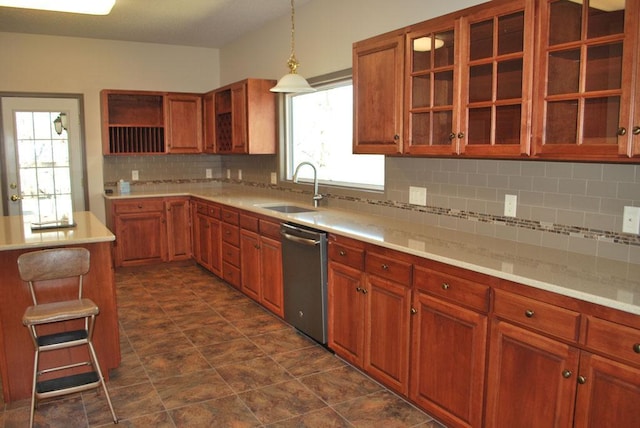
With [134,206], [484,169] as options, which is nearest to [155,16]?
[134,206]

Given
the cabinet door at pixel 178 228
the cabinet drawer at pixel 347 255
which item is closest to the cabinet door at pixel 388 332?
the cabinet drawer at pixel 347 255

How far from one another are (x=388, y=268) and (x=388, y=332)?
0.37 m

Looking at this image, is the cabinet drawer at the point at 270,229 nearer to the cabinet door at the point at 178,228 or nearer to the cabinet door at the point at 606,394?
the cabinet door at the point at 178,228

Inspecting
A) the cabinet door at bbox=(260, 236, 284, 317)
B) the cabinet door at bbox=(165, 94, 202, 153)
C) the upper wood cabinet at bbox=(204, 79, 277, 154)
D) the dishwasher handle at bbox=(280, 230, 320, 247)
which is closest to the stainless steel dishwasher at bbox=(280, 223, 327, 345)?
the dishwasher handle at bbox=(280, 230, 320, 247)

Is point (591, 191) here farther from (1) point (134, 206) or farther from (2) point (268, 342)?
(1) point (134, 206)

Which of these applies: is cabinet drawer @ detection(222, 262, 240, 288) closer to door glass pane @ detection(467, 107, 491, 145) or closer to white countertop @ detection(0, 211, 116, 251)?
white countertop @ detection(0, 211, 116, 251)

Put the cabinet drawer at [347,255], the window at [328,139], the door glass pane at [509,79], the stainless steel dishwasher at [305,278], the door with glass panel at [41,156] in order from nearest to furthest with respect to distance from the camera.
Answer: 1. the door glass pane at [509,79]
2. the cabinet drawer at [347,255]
3. the stainless steel dishwasher at [305,278]
4. the window at [328,139]
5. the door with glass panel at [41,156]

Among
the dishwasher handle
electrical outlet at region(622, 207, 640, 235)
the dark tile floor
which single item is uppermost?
electrical outlet at region(622, 207, 640, 235)

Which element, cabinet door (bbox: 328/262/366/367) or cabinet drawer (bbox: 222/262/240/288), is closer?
cabinet door (bbox: 328/262/366/367)

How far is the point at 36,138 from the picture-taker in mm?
6090

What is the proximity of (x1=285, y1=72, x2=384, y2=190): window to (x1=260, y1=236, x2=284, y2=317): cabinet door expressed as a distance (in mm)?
856

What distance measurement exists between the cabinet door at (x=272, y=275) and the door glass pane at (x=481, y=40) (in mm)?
2131

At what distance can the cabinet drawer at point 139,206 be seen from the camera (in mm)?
5992

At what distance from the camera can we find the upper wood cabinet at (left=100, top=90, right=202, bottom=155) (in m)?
6.45
